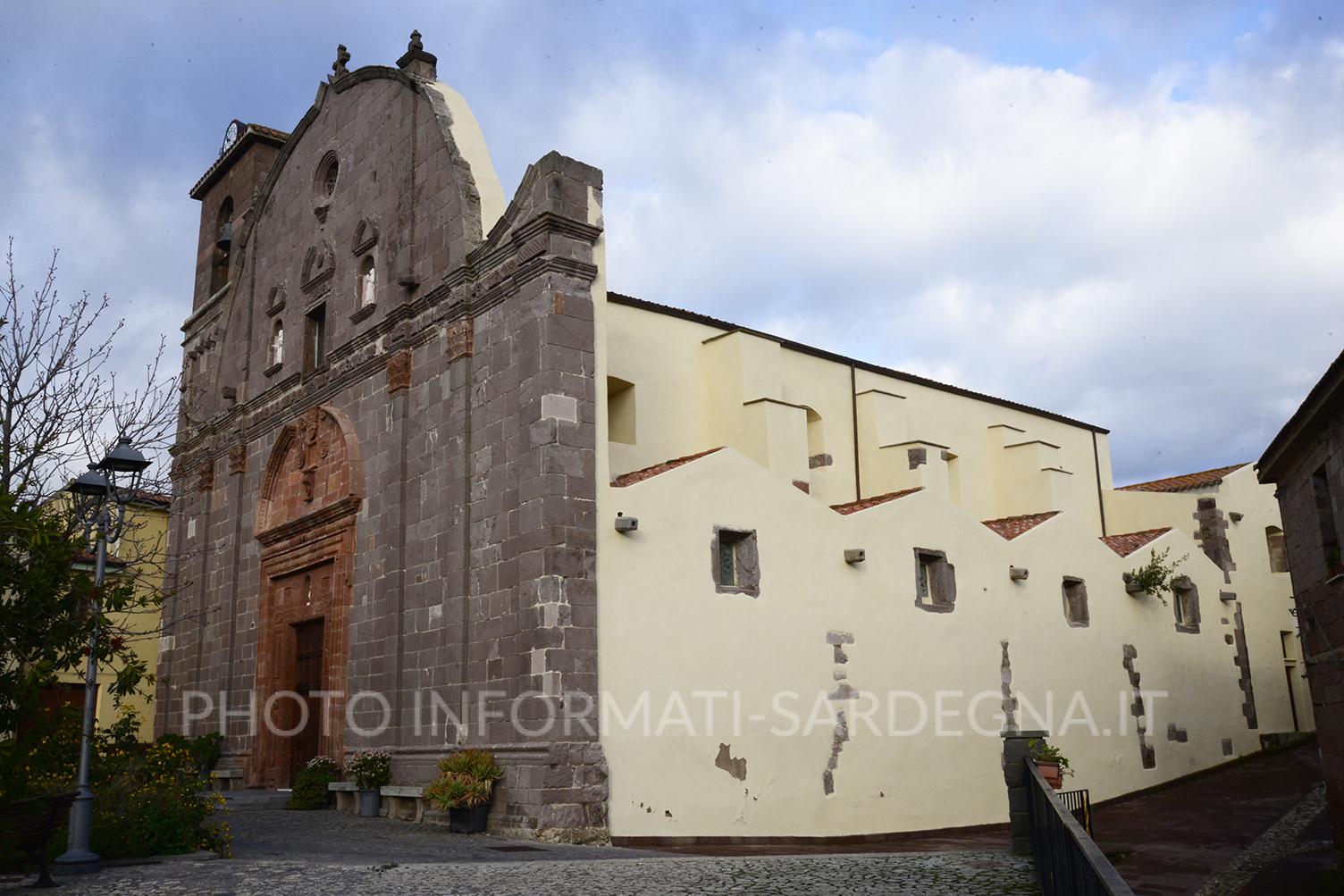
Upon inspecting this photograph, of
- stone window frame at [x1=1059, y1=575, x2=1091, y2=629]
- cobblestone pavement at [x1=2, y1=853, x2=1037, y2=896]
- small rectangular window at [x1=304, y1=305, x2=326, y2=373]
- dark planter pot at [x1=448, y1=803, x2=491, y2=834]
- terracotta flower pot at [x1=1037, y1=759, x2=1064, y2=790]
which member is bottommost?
cobblestone pavement at [x1=2, y1=853, x2=1037, y2=896]

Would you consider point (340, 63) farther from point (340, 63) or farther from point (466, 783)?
point (466, 783)

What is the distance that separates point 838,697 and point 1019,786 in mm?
4667

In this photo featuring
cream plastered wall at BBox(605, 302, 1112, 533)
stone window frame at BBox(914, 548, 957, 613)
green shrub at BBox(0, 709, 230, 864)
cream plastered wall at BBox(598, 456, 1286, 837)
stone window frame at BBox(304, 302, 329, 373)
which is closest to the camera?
green shrub at BBox(0, 709, 230, 864)

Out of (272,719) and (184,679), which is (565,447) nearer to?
(272,719)

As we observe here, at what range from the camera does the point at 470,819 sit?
1380 centimetres

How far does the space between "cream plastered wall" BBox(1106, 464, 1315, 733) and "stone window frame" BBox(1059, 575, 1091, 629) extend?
18.4 feet

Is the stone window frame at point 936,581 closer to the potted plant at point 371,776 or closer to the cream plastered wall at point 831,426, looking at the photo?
the cream plastered wall at point 831,426

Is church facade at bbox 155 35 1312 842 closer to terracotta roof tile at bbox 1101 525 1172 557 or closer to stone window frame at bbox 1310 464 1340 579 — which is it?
terracotta roof tile at bbox 1101 525 1172 557

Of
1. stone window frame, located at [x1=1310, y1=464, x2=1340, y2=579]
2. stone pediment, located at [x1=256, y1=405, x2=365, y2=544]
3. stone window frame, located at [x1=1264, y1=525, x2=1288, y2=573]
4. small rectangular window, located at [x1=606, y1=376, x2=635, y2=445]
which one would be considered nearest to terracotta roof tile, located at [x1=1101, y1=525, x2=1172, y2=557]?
stone window frame, located at [x1=1264, y1=525, x2=1288, y2=573]

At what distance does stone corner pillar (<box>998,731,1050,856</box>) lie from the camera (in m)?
11.1

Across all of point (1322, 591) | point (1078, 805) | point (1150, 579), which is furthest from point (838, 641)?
point (1150, 579)

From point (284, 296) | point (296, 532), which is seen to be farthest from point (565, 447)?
point (284, 296)

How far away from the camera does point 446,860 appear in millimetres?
11156

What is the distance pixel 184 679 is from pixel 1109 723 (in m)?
17.0
